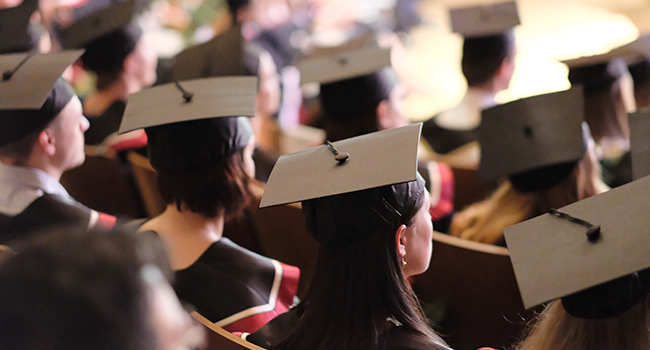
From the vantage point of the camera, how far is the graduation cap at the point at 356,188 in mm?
1139

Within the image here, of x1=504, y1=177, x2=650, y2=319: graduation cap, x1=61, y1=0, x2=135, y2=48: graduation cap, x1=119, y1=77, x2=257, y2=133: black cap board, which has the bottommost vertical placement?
x1=61, y1=0, x2=135, y2=48: graduation cap

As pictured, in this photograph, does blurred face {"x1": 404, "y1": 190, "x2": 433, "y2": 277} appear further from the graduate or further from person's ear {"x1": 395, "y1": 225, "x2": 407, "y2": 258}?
the graduate

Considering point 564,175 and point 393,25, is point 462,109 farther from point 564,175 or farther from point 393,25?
point 393,25

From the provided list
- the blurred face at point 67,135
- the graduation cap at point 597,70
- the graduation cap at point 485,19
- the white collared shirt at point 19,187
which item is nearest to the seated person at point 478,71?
the graduation cap at point 485,19

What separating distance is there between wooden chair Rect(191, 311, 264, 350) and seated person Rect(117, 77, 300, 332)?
15.4 inches

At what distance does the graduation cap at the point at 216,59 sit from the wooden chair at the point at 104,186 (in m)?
0.61

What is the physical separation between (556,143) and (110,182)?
2016mm

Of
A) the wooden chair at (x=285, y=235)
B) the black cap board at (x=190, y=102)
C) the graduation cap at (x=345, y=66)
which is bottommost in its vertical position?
the wooden chair at (x=285, y=235)

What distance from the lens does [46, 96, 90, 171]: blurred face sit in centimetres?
189

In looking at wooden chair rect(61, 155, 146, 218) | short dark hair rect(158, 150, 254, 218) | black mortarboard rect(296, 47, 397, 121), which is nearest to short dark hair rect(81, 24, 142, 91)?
wooden chair rect(61, 155, 146, 218)

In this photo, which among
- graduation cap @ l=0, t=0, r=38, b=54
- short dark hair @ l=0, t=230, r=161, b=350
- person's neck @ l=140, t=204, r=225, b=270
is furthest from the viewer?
graduation cap @ l=0, t=0, r=38, b=54

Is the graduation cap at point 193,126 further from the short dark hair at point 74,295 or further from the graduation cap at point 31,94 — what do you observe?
the short dark hair at point 74,295

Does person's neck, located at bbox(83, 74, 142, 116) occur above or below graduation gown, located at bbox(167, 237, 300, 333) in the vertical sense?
below

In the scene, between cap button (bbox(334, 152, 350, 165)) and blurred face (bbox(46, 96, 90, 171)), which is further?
blurred face (bbox(46, 96, 90, 171))
